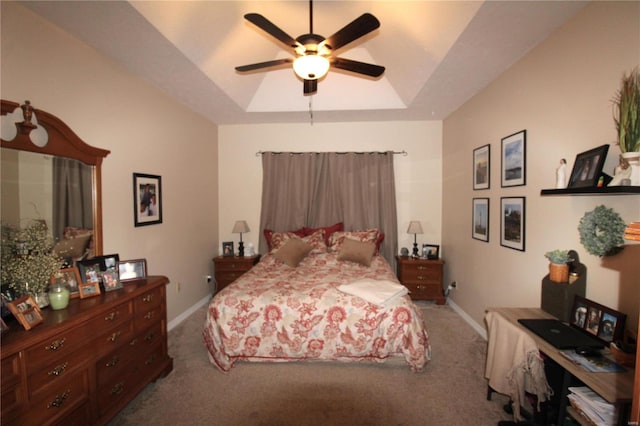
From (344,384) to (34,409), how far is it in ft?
6.14

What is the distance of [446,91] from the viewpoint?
10.4 ft

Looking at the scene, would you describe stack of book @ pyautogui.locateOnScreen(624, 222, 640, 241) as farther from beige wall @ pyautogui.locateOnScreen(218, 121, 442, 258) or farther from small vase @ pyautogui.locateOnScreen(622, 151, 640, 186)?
beige wall @ pyautogui.locateOnScreen(218, 121, 442, 258)

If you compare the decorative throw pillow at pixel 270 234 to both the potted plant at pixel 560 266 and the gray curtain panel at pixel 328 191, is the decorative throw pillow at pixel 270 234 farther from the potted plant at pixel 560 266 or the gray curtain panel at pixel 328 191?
the potted plant at pixel 560 266

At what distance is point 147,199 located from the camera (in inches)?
114

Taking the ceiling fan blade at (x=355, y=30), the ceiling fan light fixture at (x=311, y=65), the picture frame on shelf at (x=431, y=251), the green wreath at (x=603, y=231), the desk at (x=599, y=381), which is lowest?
the desk at (x=599, y=381)

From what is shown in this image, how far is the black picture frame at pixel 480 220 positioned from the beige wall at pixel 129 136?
350 cm

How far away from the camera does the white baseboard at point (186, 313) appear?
130 inches

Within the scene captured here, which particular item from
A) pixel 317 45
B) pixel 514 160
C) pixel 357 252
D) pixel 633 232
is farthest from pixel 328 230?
pixel 633 232

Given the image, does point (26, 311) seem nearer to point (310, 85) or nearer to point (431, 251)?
point (310, 85)

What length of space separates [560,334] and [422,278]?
7.67 ft

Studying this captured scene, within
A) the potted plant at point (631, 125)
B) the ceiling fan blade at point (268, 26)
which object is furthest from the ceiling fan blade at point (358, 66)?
the potted plant at point (631, 125)

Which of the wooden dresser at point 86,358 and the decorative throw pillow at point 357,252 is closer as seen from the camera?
the wooden dresser at point 86,358

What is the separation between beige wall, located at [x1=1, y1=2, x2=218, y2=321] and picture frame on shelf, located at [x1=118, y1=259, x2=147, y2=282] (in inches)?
12.6

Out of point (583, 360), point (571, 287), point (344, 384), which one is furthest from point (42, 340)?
point (571, 287)
